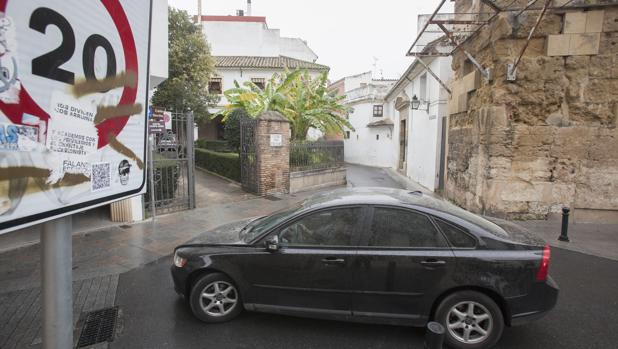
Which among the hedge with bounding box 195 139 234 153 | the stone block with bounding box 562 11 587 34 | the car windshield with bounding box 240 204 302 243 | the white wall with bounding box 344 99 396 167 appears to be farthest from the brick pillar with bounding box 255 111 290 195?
the white wall with bounding box 344 99 396 167

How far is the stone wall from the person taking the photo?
8.37 metres

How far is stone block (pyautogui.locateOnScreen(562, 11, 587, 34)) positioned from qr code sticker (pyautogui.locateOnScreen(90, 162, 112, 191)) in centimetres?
1043

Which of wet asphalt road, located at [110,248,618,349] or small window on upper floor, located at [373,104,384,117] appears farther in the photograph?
small window on upper floor, located at [373,104,384,117]

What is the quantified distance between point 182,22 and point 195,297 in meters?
20.7

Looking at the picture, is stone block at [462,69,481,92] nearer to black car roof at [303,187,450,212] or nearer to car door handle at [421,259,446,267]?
black car roof at [303,187,450,212]

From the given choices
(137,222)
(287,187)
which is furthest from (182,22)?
(137,222)

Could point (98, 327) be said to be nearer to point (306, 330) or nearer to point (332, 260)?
point (306, 330)

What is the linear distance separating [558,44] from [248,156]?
31.5 ft

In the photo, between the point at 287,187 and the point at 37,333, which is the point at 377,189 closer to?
the point at 37,333

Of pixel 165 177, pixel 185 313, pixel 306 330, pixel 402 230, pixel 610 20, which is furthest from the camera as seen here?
pixel 165 177

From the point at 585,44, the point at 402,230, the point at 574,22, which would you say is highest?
the point at 574,22

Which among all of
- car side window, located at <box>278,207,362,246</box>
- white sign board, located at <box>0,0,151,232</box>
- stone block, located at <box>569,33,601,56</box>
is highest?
stone block, located at <box>569,33,601,56</box>

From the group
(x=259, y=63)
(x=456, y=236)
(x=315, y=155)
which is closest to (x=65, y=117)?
(x=456, y=236)

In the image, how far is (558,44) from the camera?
8.43 metres
